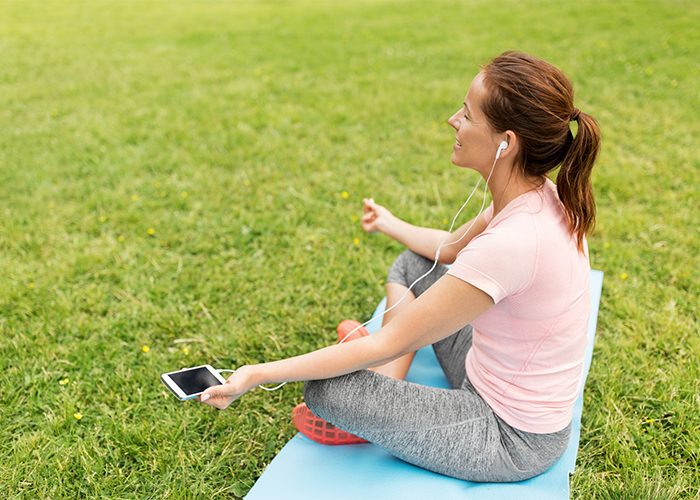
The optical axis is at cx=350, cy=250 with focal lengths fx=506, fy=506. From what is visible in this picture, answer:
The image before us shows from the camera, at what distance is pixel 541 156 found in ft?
5.15

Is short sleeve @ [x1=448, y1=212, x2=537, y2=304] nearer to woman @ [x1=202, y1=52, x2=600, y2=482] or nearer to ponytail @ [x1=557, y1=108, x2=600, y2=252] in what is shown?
woman @ [x1=202, y1=52, x2=600, y2=482]

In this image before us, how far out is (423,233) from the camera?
7.54 feet

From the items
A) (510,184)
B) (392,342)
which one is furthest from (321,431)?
(510,184)

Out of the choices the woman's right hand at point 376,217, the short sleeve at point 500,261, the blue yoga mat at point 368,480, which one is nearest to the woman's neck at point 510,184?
the short sleeve at point 500,261

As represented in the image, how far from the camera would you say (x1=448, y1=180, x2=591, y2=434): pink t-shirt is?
4.73 feet

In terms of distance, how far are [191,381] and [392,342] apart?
81cm

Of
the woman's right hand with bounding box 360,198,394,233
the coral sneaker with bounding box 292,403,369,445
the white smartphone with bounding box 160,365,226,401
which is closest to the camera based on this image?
the white smartphone with bounding box 160,365,226,401

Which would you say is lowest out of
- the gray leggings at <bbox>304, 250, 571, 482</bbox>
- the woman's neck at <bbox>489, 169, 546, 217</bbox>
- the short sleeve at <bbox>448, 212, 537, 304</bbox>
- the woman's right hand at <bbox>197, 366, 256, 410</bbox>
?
the gray leggings at <bbox>304, 250, 571, 482</bbox>

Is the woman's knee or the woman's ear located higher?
the woman's ear

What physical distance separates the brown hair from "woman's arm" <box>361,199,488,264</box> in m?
0.48

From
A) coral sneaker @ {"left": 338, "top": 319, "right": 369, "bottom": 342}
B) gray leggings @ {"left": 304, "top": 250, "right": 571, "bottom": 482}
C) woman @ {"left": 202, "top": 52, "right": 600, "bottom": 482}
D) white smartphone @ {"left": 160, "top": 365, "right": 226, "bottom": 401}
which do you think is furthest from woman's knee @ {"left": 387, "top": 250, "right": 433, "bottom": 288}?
white smartphone @ {"left": 160, "top": 365, "right": 226, "bottom": 401}

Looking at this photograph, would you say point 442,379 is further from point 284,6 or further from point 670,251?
point 284,6

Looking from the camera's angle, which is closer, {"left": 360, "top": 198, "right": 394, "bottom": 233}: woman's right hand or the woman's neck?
the woman's neck

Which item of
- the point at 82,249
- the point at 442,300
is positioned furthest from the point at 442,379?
the point at 82,249
